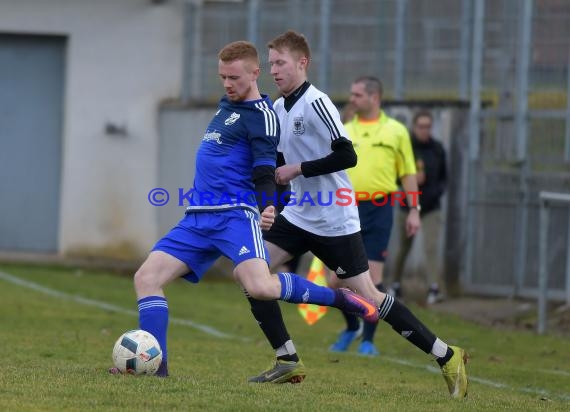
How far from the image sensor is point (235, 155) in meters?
7.64

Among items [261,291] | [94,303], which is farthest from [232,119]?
[94,303]

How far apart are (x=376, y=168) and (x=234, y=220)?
12.6ft

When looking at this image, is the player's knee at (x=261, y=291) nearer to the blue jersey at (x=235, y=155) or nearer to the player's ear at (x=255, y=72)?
the blue jersey at (x=235, y=155)

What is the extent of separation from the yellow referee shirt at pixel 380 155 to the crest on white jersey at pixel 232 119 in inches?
142

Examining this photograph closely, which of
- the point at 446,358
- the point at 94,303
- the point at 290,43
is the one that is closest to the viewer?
the point at 446,358

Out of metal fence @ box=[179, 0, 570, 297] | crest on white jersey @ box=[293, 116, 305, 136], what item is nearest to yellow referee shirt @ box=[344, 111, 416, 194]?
crest on white jersey @ box=[293, 116, 305, 136]

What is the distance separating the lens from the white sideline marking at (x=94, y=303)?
12803mm

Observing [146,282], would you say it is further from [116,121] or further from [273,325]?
[116,121]

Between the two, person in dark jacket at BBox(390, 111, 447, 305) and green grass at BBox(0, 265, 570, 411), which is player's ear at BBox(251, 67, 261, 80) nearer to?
green grass at BBox(0, 265, 570, 411)

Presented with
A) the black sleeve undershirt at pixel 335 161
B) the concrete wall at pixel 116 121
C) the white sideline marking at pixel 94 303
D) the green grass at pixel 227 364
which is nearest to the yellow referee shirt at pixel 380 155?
the green grass at pixel 227 364

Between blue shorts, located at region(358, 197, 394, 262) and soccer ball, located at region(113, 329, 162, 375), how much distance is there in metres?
3.84

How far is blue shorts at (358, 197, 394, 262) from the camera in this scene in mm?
11109

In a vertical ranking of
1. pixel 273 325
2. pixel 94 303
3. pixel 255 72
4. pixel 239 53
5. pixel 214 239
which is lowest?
pixel 94 303

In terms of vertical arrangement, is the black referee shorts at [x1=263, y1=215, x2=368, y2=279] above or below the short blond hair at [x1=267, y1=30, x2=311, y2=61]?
below
